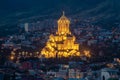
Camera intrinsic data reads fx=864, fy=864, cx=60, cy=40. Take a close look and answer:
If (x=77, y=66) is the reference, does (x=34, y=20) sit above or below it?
above

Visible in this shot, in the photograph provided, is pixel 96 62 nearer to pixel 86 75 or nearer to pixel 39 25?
pixel 86 75

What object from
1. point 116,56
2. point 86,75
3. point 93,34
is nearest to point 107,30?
point 93,34

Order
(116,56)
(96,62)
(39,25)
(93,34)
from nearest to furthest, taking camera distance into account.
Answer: (96,62) → (116,56) → (93,34) → (39,25)

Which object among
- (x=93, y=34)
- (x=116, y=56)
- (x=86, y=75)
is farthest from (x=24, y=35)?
(x=86, y=75)

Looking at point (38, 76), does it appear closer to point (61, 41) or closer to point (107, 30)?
point (61, 41)

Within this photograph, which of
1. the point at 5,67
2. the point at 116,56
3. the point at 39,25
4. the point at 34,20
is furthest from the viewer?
the point at 34,20

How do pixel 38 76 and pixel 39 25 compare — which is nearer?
pixel 38 76
